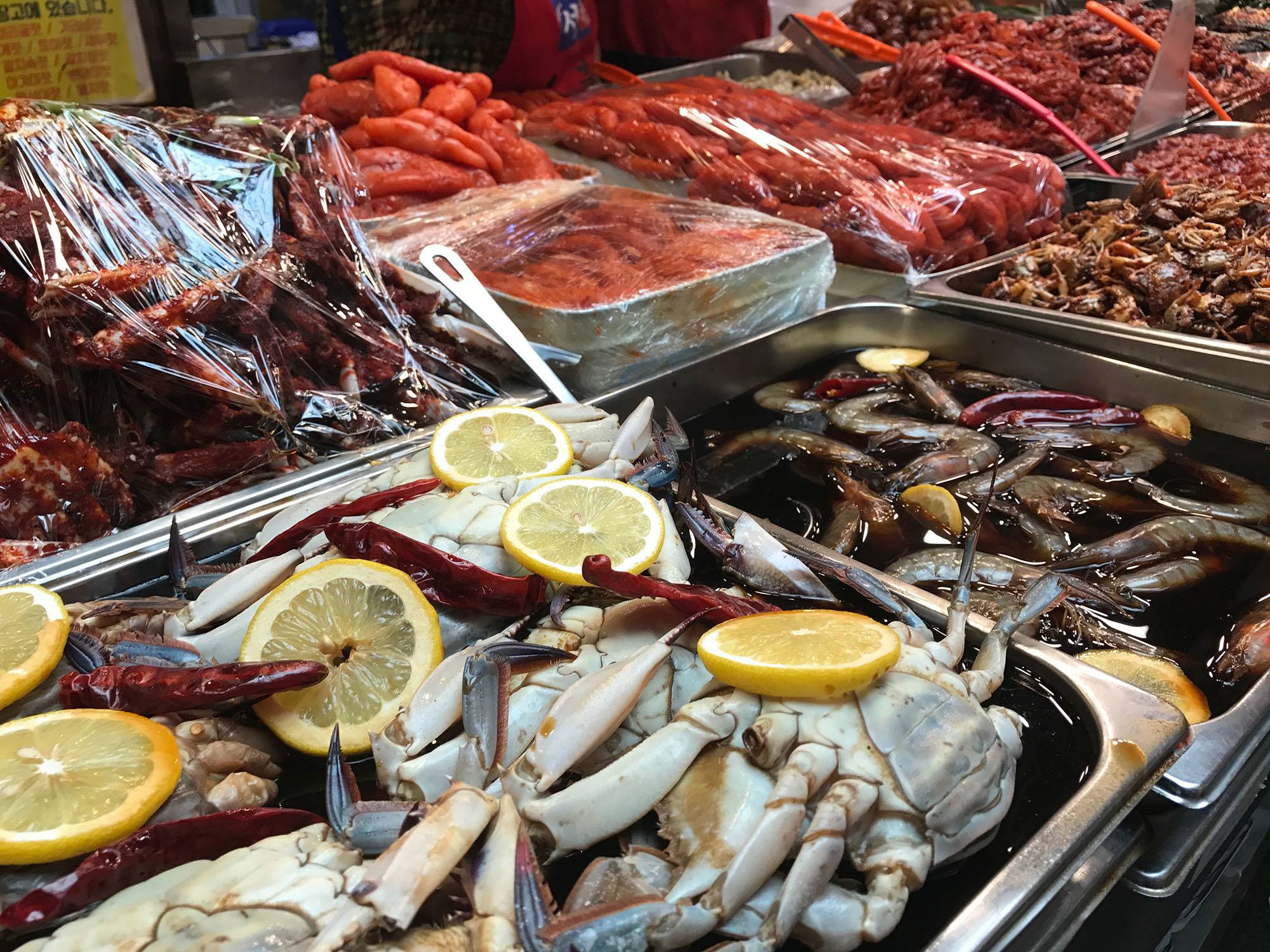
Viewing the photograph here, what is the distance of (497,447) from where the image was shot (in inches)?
70.8

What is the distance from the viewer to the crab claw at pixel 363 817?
1.04 meters

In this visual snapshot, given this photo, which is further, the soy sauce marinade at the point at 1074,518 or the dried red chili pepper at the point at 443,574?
the soy sauce marinade at the point at 1074,518

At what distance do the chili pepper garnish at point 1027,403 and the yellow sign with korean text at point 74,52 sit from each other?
3.32m

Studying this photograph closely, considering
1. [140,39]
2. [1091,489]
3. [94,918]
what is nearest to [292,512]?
[94,918]

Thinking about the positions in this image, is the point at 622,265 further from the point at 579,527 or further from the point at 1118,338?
the point at 1118,338

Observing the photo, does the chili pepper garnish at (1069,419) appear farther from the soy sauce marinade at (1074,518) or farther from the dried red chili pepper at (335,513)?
the dried red chili pepper at (335,513)

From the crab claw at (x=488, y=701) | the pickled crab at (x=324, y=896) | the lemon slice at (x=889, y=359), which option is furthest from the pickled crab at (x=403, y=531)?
the lemon slice at (x=889, y=359)

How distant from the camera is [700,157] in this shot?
3658 millimetres

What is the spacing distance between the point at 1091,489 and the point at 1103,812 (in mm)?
1141

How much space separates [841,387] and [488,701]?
5.83ft

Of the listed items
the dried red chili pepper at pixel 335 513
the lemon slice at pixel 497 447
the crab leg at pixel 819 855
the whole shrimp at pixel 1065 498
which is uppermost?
the lemon slice at pixel 497 447

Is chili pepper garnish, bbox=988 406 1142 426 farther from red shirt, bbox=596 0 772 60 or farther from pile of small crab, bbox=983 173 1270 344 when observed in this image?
red shirt, bbox=596 0 772 60

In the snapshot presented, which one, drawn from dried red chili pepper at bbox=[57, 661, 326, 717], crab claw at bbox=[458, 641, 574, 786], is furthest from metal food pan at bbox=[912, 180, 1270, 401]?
dried red chili pepper at bbox=[57, 661, 326, 717]

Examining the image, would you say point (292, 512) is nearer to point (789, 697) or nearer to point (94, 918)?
point (94, 918)
